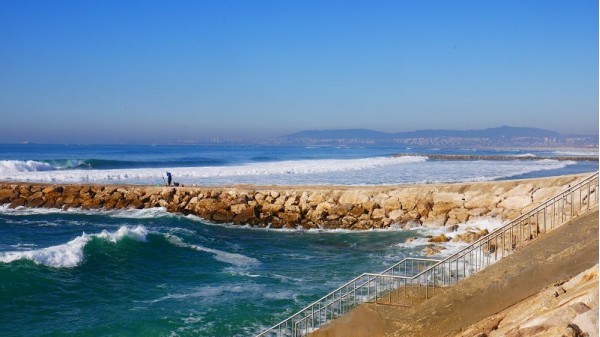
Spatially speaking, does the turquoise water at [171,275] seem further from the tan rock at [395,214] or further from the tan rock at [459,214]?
the tan rock at [459,214]

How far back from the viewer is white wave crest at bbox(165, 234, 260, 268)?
1723cm

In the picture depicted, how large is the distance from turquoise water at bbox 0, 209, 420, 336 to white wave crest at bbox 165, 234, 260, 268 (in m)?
0.03

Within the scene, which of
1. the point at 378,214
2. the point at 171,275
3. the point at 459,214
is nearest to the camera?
the point at 171,275

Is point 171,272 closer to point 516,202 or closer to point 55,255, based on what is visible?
point 55,255

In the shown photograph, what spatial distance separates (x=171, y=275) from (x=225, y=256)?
105 inches

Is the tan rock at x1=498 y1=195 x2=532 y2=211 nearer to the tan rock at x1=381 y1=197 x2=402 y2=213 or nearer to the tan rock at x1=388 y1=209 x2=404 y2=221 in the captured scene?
the tan rock at x1=388 y1=209 x2=404 y2=221

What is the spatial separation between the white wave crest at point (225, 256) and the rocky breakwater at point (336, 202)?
197 inches

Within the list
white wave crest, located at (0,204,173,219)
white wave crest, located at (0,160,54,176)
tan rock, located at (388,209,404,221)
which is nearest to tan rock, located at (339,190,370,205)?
tan rock, located at (388,209,404,221)

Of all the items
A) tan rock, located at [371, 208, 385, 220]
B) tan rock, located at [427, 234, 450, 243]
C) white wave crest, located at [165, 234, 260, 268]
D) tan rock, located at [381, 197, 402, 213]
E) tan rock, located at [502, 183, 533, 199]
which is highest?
tan rock, located at [502, 183, 533, 199]

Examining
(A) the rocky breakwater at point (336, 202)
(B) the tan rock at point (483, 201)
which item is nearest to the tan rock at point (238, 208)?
(A) the rocky breakwater at point (336, 202)

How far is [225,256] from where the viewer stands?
18219 mm

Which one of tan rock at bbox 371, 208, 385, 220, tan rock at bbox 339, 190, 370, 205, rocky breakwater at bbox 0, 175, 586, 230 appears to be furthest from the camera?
tan rock at bbox 339, 190, 370, 205

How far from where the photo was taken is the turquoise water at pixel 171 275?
38.8 feet

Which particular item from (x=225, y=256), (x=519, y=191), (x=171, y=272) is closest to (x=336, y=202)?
(x=519, y=191)
